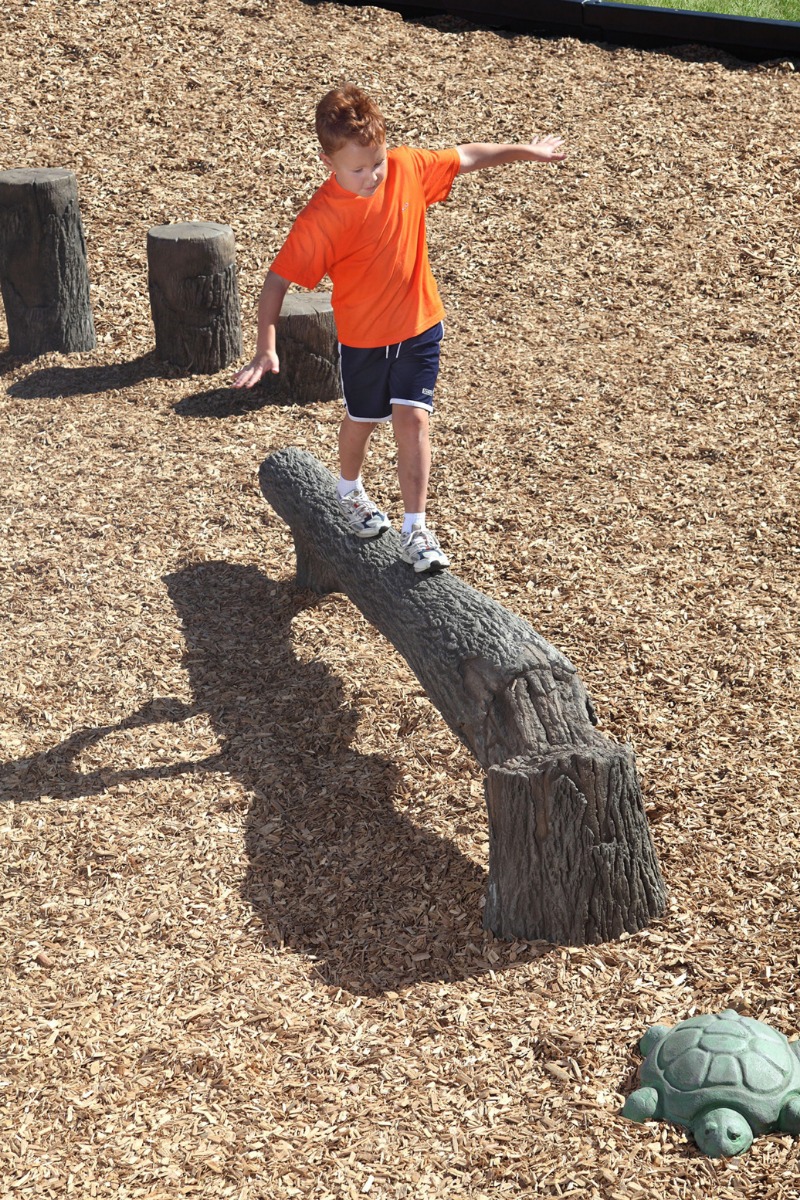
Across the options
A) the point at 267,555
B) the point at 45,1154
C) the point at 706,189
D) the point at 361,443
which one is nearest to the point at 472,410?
the point at 267,555

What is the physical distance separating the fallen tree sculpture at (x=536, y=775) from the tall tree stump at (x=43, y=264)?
4057 mm

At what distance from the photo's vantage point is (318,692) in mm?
4727

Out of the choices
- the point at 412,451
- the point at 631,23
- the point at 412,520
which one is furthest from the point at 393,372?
the point at 631,23

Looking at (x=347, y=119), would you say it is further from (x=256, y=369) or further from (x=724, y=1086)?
(x=724, y=1086)

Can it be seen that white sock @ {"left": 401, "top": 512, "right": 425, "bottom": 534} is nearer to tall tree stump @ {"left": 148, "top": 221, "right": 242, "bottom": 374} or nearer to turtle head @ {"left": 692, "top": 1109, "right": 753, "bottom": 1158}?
turtle head @ {"left": 692, "top": 1109, "right": 753, "bottom": 1158}

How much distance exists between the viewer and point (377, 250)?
4.08m

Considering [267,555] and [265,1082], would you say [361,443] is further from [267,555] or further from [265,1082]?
[265,1082]

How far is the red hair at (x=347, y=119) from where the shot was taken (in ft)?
12.3

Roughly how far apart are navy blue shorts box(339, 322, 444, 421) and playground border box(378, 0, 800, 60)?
683cm

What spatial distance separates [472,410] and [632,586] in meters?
1.90

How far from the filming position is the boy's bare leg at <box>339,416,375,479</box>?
4527mm

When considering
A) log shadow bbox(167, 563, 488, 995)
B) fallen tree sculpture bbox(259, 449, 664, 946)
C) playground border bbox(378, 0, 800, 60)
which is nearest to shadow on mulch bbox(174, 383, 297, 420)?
log shadow bbox(167, 563, 488, 995)

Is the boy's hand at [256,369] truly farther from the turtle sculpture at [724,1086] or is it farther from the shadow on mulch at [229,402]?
the shadow on mulch at [229,402]

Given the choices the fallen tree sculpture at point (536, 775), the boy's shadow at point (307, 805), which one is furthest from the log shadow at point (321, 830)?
the fallen tree sculpture at point (536, 775)
